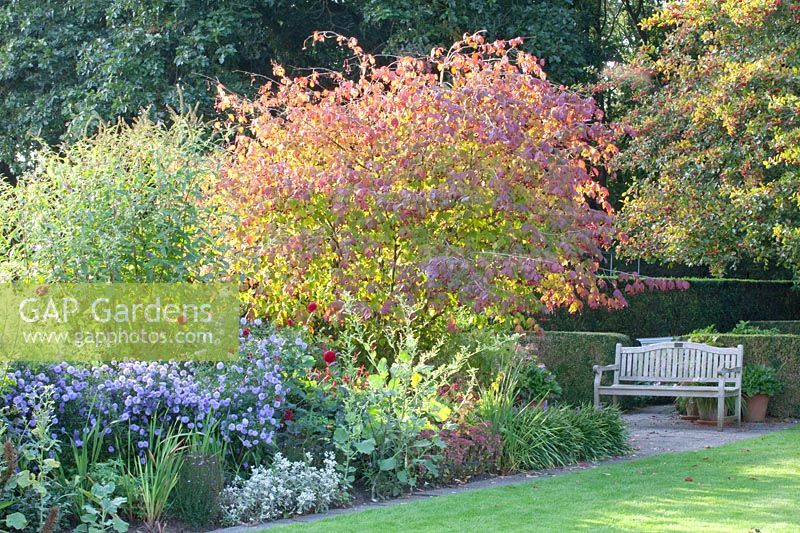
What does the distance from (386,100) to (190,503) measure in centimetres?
431

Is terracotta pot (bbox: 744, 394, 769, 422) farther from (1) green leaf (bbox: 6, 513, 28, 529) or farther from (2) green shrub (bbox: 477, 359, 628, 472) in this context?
(1) green leaf (bbox: 6, 513, 28, 529)

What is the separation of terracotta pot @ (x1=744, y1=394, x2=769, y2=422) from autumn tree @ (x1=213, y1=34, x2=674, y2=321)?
10.3 feet

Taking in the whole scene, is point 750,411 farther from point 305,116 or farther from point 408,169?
point 305,116

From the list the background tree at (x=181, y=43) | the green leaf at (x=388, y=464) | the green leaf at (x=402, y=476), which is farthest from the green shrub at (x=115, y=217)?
the background tree at (x=181, y=43)

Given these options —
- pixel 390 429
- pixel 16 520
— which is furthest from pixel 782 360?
pixel 16 520

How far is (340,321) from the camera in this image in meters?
9.01

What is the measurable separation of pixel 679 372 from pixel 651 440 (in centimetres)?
179

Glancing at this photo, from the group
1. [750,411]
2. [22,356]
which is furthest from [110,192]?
[750,411]

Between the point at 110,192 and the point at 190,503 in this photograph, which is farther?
the point at 110,192

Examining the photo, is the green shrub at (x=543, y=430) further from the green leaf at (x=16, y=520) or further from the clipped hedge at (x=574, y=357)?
the green leaf at (x=16, y=520)

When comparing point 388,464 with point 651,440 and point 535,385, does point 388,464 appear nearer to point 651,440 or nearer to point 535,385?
point 535,385

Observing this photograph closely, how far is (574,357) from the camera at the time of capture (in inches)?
471

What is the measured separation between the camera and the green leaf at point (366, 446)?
22.9ft

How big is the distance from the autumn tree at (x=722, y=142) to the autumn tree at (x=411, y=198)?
3.78 metres
